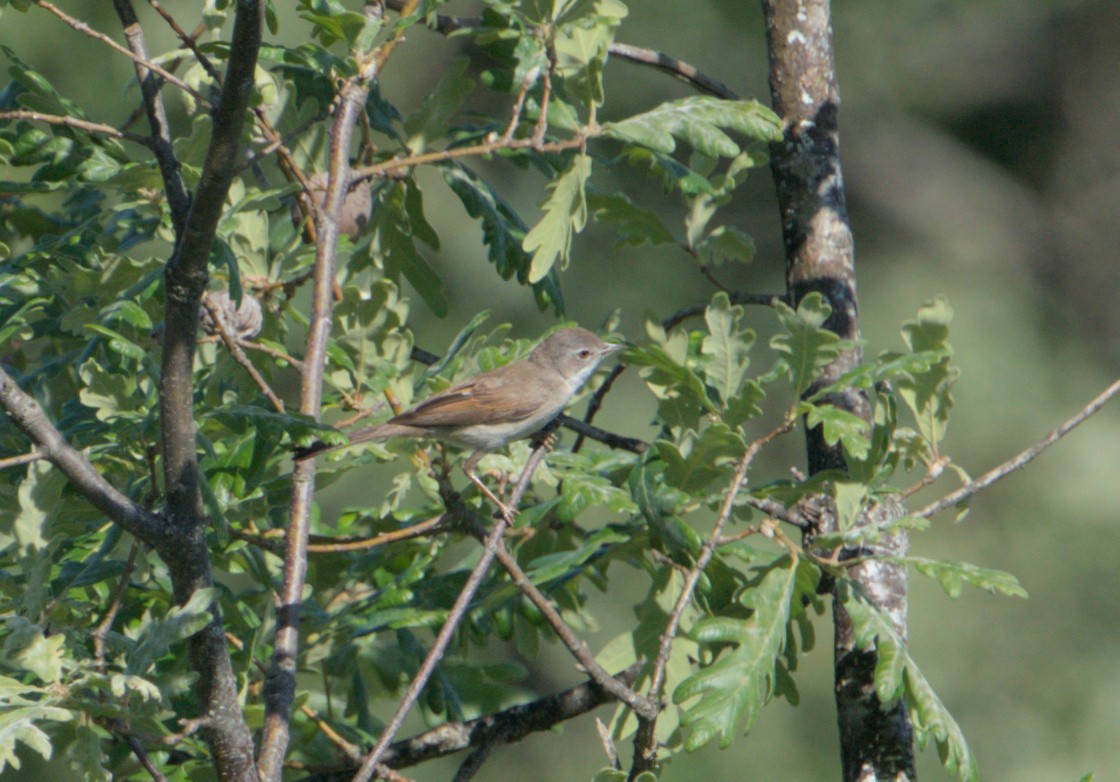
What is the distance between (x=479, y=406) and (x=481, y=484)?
101 cm

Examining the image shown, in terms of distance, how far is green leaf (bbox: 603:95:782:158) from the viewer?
7.57ft

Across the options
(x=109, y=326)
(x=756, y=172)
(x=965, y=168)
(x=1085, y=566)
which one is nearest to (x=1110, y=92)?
(x=965, y=168)

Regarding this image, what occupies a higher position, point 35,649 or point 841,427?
point 841,427

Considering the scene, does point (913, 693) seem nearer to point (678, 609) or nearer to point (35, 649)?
point (678, 609)

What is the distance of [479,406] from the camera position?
3568 mm

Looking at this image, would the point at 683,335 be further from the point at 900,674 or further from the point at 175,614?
the point at 175,614

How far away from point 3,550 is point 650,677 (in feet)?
4.33

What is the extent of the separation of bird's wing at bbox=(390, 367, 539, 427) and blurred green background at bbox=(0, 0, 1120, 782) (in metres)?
2.55

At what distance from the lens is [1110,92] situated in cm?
968

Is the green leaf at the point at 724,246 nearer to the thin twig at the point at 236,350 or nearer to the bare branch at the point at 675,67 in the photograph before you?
the bare branch at the point at 675,67

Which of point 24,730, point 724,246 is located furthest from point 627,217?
point 24,730

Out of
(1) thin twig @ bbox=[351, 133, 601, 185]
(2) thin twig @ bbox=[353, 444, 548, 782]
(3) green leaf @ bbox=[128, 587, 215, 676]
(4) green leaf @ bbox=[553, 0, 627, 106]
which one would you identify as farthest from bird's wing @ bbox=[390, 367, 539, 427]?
(3) green leaf @ bbox=[128, 587, 215, 676]

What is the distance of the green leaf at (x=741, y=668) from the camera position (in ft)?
6.48

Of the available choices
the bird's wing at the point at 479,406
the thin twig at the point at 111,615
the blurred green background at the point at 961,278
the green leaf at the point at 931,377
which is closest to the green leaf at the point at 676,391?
the green leaf at the point at 931,377
